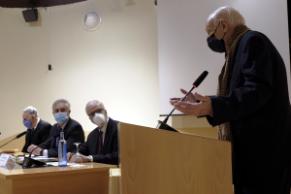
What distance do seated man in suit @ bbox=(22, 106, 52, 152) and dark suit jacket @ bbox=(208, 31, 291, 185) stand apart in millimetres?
3154

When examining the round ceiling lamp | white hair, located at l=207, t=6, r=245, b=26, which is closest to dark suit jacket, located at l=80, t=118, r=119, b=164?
white hair, located at l=207, t=6, r=245, b=26

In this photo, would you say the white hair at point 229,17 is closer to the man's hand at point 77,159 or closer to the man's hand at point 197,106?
the man's hand at point 197,106

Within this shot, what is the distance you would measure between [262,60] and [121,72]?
359cm

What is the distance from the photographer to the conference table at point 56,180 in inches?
84.7

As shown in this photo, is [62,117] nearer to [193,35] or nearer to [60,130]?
[60,130]

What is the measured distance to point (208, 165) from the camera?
1.41 m

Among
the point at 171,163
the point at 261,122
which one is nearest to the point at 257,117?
the point at 261,122

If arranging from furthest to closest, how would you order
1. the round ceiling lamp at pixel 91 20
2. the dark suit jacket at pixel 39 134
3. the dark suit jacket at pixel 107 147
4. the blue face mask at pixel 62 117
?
1. the round ceiling lamp at pixel 91 20
2. the dark suit jacket at pixel 39 134
3. the blue face mask at pixel 62 117
4. the dark suit jacket at pixel 107 147

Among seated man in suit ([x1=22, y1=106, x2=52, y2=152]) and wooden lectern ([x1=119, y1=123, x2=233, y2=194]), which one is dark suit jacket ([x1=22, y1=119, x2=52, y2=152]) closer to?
seated man in suit ([x1=22, y1=106, x2=52, y2=152])

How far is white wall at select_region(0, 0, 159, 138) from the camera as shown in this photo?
16.0ft

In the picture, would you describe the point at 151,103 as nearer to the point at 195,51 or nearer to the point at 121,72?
the point at 121,72

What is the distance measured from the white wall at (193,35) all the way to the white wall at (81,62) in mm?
686

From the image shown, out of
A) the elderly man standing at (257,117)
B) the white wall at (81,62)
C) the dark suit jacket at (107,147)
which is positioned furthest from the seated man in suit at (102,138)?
the elderly man standing at (257,117)

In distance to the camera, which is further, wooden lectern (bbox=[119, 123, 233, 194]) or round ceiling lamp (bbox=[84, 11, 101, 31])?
round ceiling lamp (bbox=[84, 11, 101, 31])
